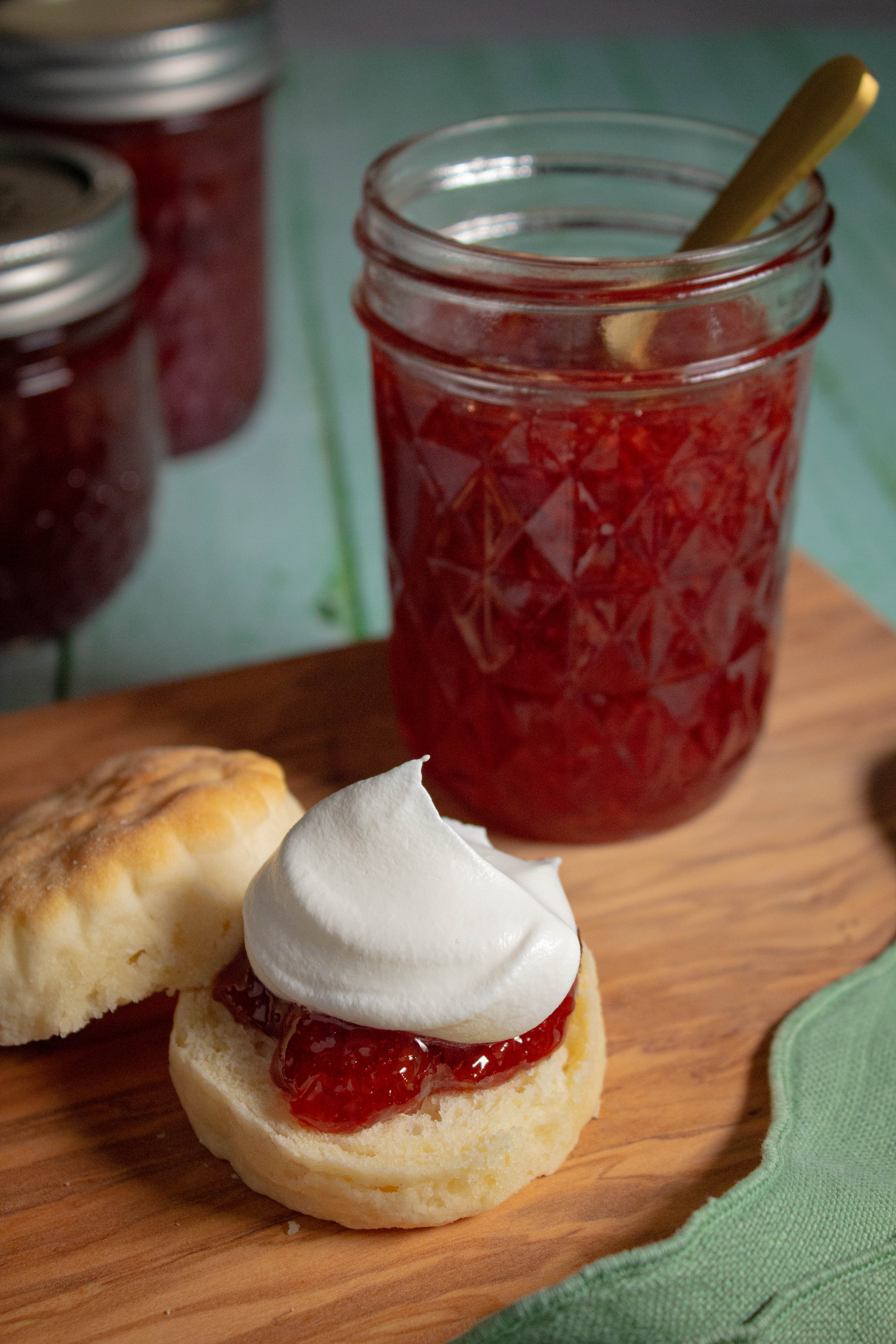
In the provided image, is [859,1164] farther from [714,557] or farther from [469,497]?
[469,497]

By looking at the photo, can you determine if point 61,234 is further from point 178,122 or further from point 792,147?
point 792,147

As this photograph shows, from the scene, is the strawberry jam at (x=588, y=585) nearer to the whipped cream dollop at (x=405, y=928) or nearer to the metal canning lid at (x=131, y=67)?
the whipped cream dollop at (x=405, y=928)

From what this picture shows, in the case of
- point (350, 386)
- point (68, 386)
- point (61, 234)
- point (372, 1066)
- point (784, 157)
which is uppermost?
point (784, 157)

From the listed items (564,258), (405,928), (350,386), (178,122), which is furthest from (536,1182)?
(350,386)

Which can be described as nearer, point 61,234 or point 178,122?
point 61,234

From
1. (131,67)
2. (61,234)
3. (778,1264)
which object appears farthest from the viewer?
(131,67)

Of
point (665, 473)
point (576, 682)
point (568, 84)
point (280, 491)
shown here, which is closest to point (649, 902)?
point (576, 682)

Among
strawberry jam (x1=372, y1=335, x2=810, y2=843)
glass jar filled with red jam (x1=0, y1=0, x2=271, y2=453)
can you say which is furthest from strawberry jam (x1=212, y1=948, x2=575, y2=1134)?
glass jar filled with red jam (x1=0, y1=0, x2=271, y2=453)
